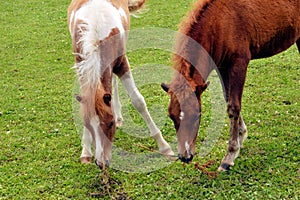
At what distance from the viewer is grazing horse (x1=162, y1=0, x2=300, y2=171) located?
424 centimetres

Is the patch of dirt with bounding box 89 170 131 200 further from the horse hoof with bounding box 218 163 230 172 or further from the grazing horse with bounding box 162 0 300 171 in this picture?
the horse hoof with bounding box 218 163 230 172

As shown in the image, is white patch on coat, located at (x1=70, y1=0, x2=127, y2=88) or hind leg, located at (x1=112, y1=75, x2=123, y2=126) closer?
white patch on coat, located at (x1=70, y1=0, x2=127, y2=88)

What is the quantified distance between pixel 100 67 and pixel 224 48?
1388mm

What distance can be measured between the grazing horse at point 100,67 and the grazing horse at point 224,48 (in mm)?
729

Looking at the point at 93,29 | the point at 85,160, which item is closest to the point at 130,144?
→ the point at 85,160

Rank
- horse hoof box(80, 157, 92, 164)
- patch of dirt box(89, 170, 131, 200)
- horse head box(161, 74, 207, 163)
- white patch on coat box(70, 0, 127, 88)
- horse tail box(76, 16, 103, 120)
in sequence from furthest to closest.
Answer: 1. horse hoof box(80, 157, 92, 164)
2. patch of dirt box(89, 170, 131, 200)
3. white patch on coat box(70, 0, 127, 88)
4. horse tail box(76, 16, 103, 120)
5. horse head box(161, 74, 207, 163)

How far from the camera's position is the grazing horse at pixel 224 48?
4.24 metres

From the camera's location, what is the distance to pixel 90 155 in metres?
5.41

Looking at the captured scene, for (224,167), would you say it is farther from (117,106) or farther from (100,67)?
(117,106)

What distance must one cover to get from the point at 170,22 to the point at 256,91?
181 inches

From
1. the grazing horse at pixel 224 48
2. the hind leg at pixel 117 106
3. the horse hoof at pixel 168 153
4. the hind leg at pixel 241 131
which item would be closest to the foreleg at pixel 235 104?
the grazing horse at pixel 224 48

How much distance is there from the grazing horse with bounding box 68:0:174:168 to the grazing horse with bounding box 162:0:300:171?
0.73 meters

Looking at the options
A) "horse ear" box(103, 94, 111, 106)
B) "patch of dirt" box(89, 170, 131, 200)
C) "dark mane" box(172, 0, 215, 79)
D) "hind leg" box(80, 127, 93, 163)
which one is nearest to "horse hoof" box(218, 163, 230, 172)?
"patch of dirt" box(89, 170, 131, 200)

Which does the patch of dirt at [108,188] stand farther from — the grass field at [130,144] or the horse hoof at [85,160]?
the horse hoof at [85,160]
